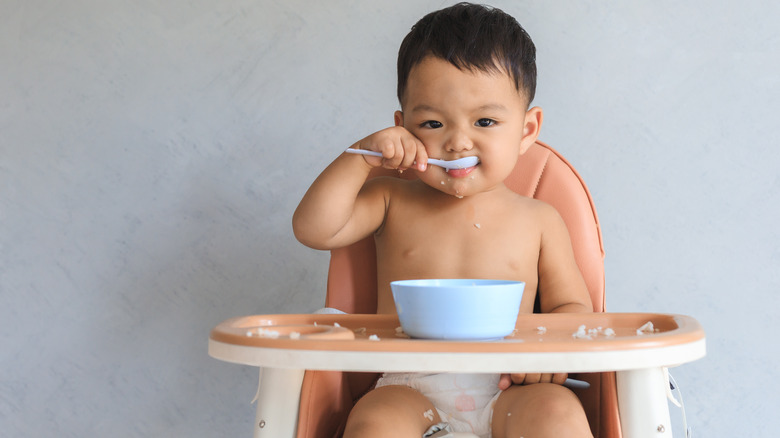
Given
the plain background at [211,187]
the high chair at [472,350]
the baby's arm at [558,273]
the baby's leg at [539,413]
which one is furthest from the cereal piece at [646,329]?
the plain background at [211,187]

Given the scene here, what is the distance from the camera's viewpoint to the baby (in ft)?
3.18

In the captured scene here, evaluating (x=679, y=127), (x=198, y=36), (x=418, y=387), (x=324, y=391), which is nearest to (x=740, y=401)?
(x=679, y=127)

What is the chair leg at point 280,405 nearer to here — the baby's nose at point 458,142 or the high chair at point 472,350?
the high chair at point 472,350

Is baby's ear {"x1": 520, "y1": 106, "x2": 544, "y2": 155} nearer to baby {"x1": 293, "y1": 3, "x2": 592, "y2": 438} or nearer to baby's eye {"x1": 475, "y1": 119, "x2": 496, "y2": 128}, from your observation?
baby {"x1": 293, "y1": 3, "x2": 592, "y2": 438}

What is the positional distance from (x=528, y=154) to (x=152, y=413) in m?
0.94

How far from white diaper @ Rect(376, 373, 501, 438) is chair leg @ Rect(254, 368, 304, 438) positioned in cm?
22

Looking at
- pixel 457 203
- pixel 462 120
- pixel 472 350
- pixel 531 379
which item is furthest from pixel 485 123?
pixel 472 350

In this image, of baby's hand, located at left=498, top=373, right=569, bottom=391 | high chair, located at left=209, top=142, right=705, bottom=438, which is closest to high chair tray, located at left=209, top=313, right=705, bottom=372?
high chair, located at left=209, top=142, right=705, bottom=438

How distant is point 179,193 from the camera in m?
1.52

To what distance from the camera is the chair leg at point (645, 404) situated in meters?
0.77

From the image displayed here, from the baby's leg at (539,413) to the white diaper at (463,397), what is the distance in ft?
0.08

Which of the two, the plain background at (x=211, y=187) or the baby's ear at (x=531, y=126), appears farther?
the plain background at (x=211, y=187)

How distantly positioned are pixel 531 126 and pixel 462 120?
17 cm

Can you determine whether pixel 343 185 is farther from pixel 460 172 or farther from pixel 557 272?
pixel 557 272
